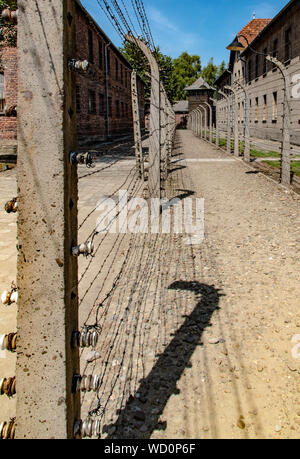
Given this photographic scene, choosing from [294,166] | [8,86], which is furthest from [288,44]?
[8,86]

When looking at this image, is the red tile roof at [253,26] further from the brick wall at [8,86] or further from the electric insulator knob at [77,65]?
the electric insulator knob at [77,65]

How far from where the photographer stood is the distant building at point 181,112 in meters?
82.2

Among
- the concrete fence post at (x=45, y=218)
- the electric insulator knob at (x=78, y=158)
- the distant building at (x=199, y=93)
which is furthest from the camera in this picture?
the distant building at (x=199, y=93)

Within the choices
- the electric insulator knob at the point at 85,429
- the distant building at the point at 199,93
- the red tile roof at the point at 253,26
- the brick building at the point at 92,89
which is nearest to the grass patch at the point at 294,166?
the brick building at the point at 92,89

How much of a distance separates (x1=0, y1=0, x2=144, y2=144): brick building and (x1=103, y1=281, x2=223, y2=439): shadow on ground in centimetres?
1278

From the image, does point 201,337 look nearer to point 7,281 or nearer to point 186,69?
point 7,281

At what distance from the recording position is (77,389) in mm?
1749

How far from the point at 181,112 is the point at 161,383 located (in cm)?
8502

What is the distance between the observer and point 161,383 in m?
2.81

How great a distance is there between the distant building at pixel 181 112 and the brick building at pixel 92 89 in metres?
44.8

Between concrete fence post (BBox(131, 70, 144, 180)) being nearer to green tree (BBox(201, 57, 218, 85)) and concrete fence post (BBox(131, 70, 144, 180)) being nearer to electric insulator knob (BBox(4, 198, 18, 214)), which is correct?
electric insulator knob (BBox(4, 198, 18, 214))

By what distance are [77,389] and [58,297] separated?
42 centimetres

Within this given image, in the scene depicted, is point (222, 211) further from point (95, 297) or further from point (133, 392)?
point (133, 392)
